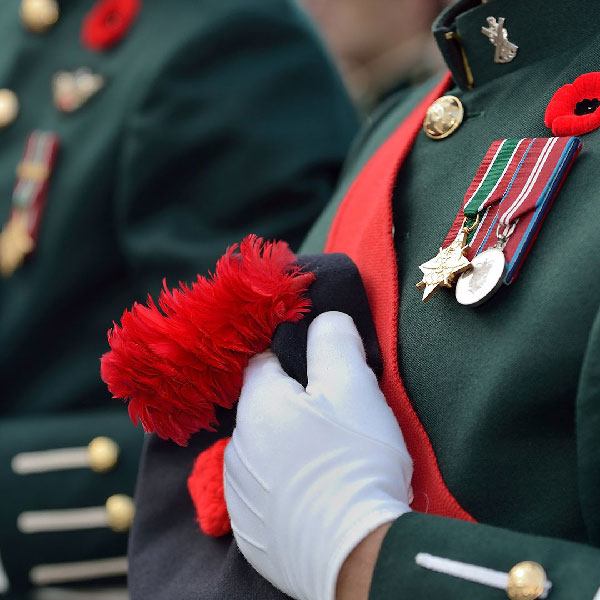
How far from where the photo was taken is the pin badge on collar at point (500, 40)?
0.71 meters

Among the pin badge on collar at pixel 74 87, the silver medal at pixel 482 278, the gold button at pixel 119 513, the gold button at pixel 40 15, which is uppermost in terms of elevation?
the gold button at pixel 40 15

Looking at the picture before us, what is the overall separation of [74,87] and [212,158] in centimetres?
25

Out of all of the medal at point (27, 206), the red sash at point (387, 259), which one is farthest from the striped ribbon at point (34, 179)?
the red sash at point (387, 259)

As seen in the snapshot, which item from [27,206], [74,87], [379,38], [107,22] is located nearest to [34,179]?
[27,206]

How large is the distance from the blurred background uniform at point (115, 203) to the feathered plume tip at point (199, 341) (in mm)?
454

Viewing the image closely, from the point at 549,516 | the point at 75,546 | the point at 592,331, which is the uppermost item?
the point at 592,331

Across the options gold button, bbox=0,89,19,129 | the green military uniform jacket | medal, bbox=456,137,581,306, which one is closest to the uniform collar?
the green military uniform jacket

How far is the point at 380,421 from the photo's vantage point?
0.61 m

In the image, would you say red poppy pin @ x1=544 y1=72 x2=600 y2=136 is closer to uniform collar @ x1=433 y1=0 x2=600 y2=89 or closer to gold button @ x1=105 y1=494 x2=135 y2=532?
uniform collar @ x1=433 y1=0 x2=600 y2=89

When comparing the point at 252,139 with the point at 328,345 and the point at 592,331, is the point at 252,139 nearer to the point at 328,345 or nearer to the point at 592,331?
the point at 328,345

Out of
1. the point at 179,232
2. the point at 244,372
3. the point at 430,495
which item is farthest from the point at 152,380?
the point at 179,232

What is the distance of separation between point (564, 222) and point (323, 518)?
250 millimetres

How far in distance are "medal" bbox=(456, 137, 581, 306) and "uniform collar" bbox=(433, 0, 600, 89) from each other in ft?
0.36

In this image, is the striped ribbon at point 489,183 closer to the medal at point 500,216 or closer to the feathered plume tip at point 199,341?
the medal at point 500,216
